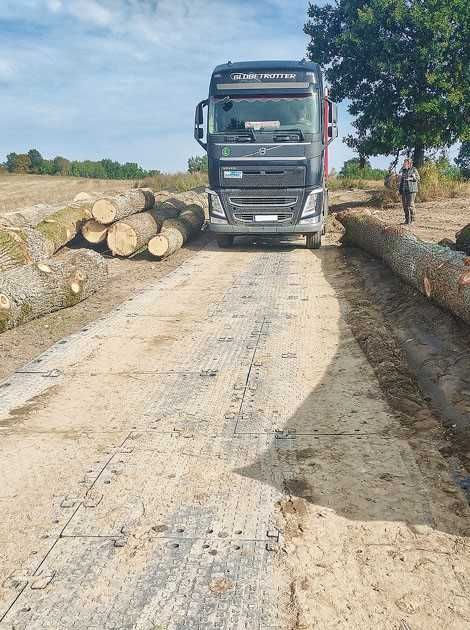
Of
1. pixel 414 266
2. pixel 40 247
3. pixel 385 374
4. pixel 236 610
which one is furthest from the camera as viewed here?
pixel 40 247

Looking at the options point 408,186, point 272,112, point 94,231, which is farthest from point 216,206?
point 408,186

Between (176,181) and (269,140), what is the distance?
64.1ft

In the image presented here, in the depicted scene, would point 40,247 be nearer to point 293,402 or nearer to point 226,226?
point 226,226

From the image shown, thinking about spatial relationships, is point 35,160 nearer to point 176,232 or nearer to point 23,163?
point 23,163

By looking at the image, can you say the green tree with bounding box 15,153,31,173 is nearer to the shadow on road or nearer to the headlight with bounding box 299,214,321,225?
the headlight with bounding box 299,214,321,225

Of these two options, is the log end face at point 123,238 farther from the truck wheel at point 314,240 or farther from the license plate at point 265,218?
the truck wheel at point 314,240

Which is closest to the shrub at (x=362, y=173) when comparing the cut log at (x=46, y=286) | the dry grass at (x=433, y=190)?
the dry grass at (x=433, y=190)

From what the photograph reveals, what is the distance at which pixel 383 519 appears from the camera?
311cm

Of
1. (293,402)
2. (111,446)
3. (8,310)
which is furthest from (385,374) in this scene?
(8,310)

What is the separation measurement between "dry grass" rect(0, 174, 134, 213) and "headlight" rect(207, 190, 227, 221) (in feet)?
43.6

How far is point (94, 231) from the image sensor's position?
509 inches

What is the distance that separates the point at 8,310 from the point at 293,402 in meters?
4.20

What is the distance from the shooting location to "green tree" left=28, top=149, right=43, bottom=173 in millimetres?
52500

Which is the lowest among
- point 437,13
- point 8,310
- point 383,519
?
point 383,519
